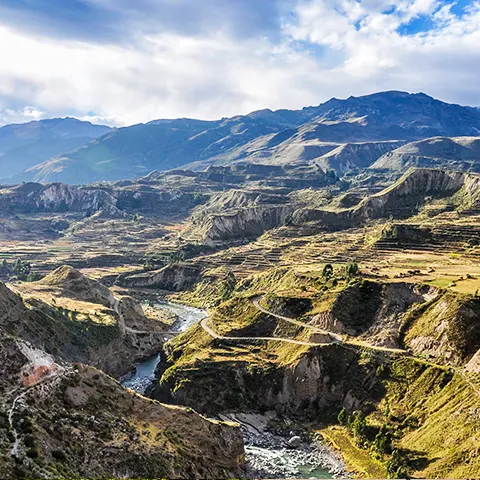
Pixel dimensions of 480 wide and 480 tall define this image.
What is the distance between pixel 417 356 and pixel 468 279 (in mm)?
32641

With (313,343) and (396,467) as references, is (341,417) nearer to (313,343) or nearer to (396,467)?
(396,467)

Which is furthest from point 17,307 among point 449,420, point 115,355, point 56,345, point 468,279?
point 468,279

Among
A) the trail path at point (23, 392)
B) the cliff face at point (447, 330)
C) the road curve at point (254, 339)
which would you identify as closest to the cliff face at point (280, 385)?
the road curve at point (254, 339)

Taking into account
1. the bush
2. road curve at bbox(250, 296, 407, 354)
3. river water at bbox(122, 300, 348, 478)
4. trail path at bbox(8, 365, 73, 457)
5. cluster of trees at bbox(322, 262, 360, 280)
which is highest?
cluster of trees at bbox(322, 262, 360, 280)

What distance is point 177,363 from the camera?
12875cm

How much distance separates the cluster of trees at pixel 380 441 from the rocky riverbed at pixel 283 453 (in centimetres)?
622

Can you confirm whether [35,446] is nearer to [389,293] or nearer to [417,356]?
[417,356]

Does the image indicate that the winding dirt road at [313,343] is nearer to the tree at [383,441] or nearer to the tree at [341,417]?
the tree at [341,417]

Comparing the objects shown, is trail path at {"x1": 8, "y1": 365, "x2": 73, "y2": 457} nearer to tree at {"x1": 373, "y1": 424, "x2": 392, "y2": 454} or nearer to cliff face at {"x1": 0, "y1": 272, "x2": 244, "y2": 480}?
cliff face at {"x1": 0, "y1": 272, "x2": 244, "y2": 480}

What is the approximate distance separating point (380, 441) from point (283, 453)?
Result: 18058 mm

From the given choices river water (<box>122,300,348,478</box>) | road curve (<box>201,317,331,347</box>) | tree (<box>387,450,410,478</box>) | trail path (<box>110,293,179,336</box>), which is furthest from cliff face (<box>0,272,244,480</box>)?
trail path (<box>110,293,179,336</box>)

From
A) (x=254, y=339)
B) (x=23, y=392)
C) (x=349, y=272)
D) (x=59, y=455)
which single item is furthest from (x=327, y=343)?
(x=59, y=455)

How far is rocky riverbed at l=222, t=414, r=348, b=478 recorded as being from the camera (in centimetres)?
8925

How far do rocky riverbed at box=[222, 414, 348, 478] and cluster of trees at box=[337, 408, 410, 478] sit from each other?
622 cm
